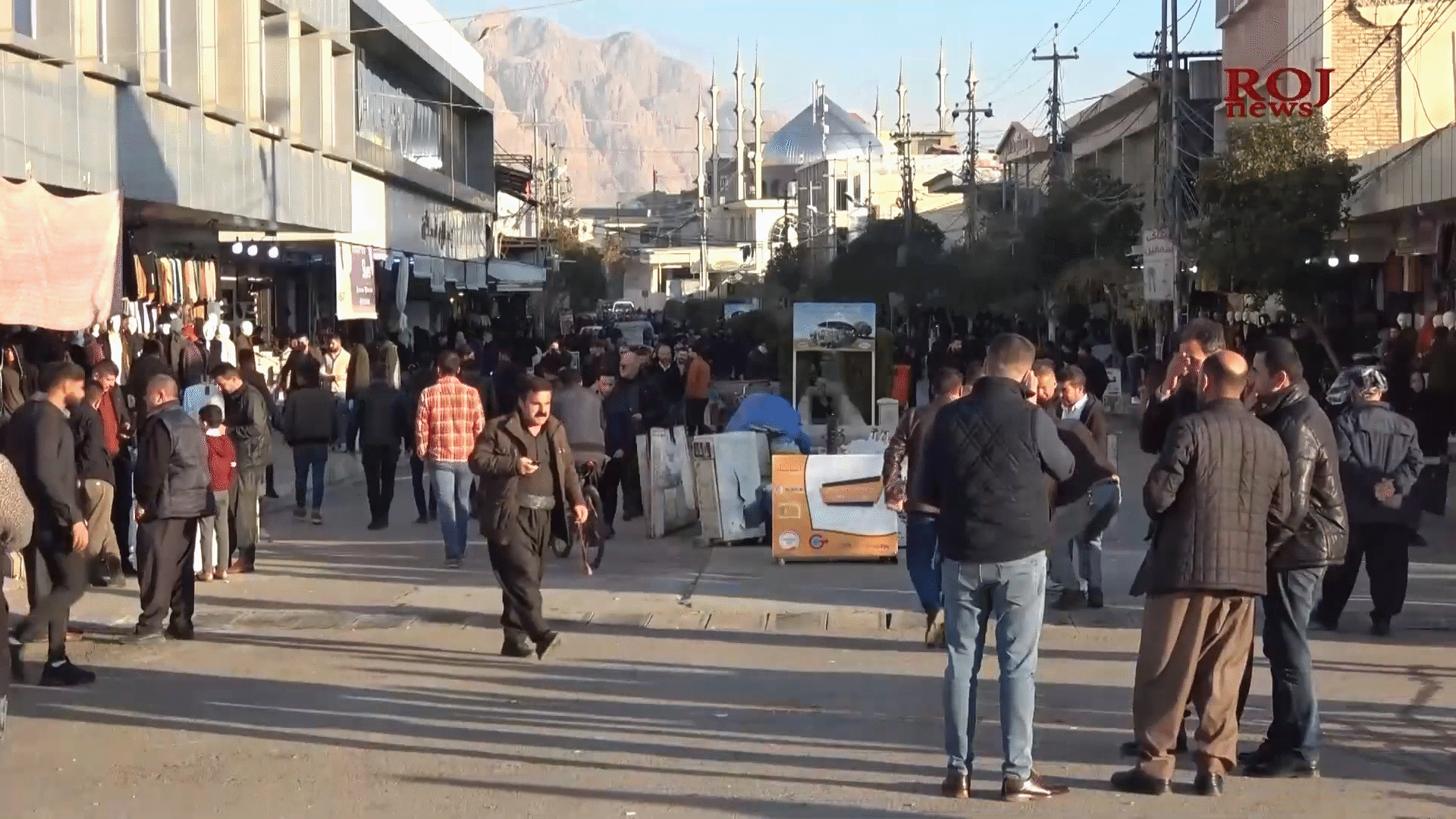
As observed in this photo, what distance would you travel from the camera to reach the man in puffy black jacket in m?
7.51

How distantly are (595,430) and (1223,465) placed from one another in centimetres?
887

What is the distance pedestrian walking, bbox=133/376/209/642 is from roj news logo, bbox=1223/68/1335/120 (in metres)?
28.2

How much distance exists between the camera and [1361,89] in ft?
132

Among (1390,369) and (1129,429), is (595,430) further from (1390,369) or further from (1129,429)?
(1129,429)

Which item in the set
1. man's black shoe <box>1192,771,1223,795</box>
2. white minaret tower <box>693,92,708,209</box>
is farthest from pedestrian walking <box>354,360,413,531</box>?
white minaret tower <box>693,92,708,209</box>

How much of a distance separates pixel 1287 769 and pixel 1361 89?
3572 centimetres

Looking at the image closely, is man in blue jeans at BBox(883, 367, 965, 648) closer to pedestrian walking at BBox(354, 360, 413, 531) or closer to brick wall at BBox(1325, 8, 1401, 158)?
pedestrian walking at BBox(354, 360, 413, 531)

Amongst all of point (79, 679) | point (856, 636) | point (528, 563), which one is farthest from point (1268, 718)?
point (79, 679)

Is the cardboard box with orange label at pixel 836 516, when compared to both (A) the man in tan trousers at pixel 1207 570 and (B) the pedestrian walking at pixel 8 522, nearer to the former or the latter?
(A) the man in tan trousers at pixel 1207 570

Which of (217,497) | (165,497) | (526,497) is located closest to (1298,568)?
(526,497)

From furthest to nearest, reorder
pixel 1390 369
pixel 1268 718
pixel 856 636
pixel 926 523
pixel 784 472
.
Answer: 1. pixel 1390 369
2. pixel 784 472
3. pixel 856 636
4. pixel 926 523
5. pixel 1268 718

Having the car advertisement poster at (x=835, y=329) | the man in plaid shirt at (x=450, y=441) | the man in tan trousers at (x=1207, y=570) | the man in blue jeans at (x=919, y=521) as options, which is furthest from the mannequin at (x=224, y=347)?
the man in tan trousers at (x=1207, y=570)

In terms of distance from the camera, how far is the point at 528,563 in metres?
10.4

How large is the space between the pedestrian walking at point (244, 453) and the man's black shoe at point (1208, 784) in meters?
9.23
